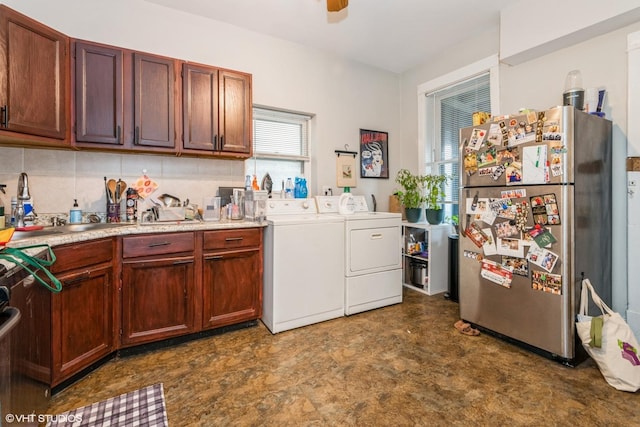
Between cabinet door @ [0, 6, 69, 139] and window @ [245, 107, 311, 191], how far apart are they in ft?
4.89

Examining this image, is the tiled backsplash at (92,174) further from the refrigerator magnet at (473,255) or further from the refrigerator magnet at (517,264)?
the refrigerator magnet at (517,264)

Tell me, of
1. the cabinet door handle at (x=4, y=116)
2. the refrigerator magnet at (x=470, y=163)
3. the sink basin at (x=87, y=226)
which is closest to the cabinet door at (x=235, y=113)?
the sink basin at (x=87, y=226)

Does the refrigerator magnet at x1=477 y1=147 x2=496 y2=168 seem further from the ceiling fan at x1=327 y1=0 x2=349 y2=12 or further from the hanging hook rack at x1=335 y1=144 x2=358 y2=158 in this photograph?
the hanging hook rack at x1=335 y1=144 x2=358 y2=158

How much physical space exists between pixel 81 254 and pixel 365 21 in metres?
2.97

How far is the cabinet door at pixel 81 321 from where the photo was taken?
1.68 meters

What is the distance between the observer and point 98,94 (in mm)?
2201

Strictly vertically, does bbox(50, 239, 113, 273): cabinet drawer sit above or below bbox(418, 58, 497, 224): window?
below

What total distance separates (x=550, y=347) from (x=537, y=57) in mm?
2428

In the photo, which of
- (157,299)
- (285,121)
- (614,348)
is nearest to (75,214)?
(157,299)

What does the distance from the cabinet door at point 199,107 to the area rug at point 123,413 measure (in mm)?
1768

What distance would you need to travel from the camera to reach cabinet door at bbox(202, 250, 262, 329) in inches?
92.0

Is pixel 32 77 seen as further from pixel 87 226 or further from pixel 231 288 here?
pixel 231 288

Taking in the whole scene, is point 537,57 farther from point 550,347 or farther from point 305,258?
point 305,258

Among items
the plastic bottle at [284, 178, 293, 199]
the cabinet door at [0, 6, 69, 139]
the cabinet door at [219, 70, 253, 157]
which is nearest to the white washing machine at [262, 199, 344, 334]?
the plastic bottle at [284, 178, 293, 199]
